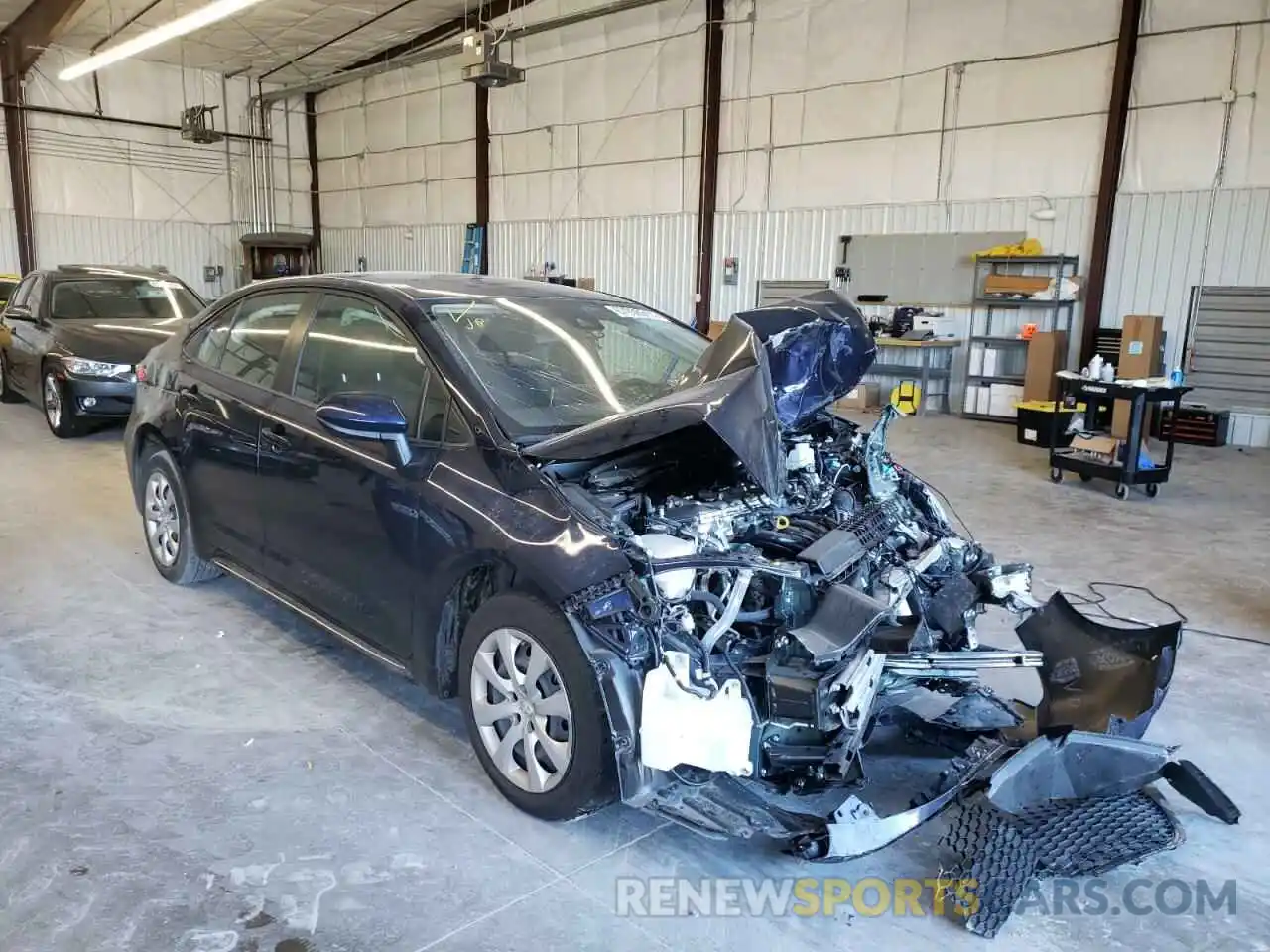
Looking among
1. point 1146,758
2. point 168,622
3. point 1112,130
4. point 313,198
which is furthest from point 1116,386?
point 313,198

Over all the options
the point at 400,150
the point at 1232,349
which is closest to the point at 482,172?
the point at 400,150

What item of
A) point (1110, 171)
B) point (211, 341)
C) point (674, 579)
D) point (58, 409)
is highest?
point (1110, 171)

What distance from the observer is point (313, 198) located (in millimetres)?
19578

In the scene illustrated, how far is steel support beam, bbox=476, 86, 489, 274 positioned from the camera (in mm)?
15555

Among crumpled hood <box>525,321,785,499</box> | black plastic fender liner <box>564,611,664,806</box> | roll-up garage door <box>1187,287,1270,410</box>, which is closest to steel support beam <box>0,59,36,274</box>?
crumpled hood <box>525,321,785,499</box>

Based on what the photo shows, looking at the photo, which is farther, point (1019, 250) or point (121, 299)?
point (1019, 250)

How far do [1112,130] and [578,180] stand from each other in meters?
7.83

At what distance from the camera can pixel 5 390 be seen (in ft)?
32.3

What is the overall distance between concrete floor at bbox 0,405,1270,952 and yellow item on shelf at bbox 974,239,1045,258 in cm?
662

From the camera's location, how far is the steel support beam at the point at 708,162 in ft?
40.6

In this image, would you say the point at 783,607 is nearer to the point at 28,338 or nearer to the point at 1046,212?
the point at 28,338

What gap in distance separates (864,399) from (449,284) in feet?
29.9

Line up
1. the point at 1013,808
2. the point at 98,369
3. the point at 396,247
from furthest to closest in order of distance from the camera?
1. the point at 396,247
2. the point at 98,369
3. the point at 1013,808

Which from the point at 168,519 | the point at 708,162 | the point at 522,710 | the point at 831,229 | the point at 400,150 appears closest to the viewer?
the point at 522,710
